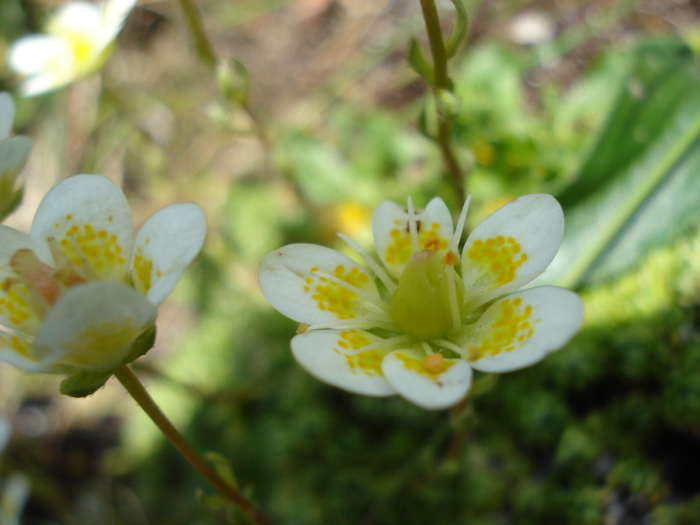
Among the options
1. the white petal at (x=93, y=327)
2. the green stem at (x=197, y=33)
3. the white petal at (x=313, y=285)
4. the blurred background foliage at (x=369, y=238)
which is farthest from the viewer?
the green stem at (x=197, y=33)

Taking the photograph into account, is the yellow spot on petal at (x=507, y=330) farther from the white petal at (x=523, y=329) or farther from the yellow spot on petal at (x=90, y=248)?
the yellow spot on petal at (x=90, y=248)

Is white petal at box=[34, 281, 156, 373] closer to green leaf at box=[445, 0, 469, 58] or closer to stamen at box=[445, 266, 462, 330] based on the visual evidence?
stamen at box=[445, 266, 462, 330]

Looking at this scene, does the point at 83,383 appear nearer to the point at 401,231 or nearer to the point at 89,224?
the point at 89,224

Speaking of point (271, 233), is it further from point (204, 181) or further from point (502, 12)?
point (502, 12)

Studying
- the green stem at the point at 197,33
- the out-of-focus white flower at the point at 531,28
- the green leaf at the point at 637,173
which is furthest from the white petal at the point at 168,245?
the out-of-focus white flower at the point at 531,28

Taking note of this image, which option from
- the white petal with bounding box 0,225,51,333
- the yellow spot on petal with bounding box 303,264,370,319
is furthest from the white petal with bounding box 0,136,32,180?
the yellow spot on petal with bounding box 303,264,370,319

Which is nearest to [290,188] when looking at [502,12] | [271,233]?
[271,233]
